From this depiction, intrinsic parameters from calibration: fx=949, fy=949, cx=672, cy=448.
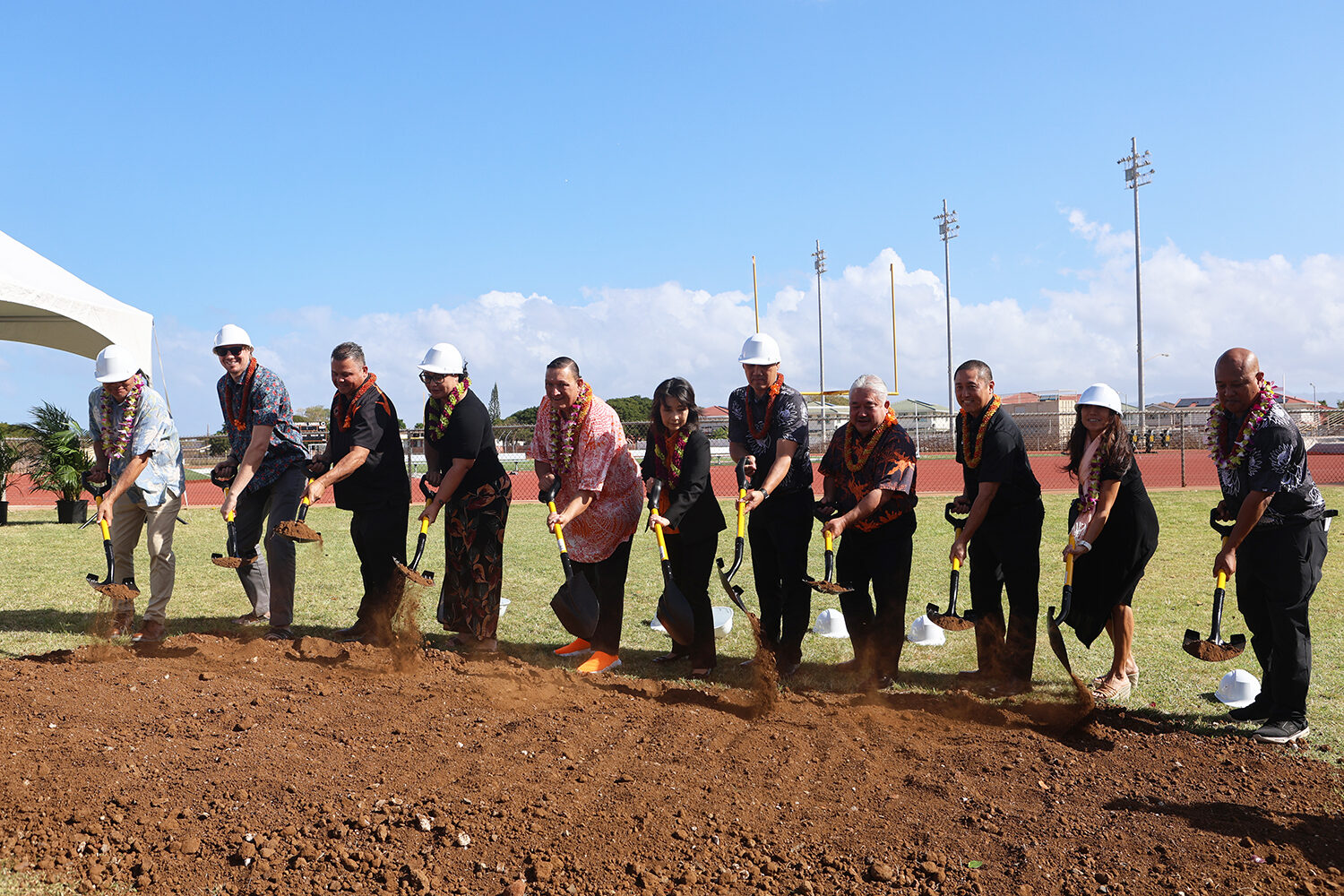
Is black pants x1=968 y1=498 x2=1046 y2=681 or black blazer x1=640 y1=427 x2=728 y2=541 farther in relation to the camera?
black blazer x1=640 y1=427 x2=728 y2=541

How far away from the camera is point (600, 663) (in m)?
5.36

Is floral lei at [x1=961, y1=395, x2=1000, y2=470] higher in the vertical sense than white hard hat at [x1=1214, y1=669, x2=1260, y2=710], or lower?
higher

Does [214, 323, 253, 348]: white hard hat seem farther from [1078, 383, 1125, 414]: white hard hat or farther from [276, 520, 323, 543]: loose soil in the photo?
[1078, 383, 1125, 414]: white hard hat

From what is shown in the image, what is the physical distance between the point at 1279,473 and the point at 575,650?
3812 mm

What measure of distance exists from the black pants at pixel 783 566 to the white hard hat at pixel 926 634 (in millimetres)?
1048

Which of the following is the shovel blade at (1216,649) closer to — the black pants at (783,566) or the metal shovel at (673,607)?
the black pants at (783,566)

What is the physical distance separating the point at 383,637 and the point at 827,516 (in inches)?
112

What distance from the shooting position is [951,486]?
20.2m

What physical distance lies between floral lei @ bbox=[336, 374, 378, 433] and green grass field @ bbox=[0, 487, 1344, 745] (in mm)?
1509

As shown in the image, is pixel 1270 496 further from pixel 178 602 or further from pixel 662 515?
pixel 178 602

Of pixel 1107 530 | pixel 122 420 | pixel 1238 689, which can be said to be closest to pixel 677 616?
pixel 1107 530

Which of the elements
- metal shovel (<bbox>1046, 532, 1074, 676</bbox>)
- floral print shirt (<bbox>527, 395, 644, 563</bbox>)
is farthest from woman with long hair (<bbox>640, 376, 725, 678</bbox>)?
metal shovel (<bbox>1046, 532, 1074, 676</bbox>)

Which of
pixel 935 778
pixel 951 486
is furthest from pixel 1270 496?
pixel 951 486

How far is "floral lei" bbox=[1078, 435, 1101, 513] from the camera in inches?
179
